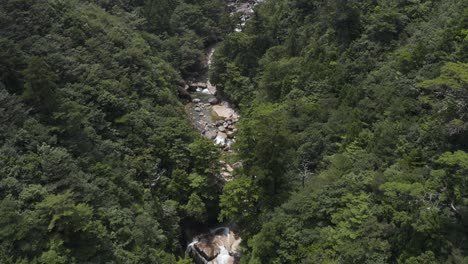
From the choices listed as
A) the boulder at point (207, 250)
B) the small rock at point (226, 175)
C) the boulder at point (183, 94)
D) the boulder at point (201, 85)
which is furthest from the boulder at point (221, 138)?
the boulder at point (207, 250)

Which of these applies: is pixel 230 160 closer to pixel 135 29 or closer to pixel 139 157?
pixel 139 157

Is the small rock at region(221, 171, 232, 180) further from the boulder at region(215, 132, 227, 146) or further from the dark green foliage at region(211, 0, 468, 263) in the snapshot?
the boulder at region(215, 132, 227, 146)

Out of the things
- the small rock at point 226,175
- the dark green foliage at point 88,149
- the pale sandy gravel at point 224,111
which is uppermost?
the dark green foliage at point 88,149

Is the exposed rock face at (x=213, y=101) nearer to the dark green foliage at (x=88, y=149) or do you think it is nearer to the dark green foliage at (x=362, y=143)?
the dark green foliage at (x=362, y=143)

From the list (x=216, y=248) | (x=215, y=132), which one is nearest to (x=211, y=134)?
(x=215, y=132)

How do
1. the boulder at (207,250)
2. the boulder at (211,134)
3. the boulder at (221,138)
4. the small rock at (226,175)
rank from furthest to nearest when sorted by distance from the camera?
the boulder at (211,134)
the boulder at (221,138)
the small rock at (226,175)
the boulder at (207,250)

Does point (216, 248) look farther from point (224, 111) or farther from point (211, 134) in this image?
point (224, 111)

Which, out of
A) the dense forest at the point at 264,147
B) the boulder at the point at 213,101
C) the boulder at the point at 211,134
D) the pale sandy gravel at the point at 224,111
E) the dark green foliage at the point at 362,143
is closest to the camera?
the dark green foliage at the point at 362,143

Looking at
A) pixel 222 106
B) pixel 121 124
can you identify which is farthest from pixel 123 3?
pixel 121 124
